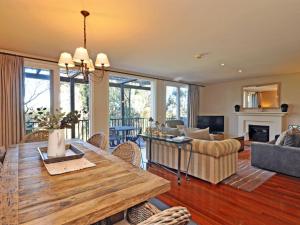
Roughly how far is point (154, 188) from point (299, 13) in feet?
8.37

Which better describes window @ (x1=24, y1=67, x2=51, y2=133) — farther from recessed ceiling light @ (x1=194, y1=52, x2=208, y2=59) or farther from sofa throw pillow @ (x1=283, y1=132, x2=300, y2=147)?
sofa throw pillow @ (x1=283, y1=132, x2=300, y2=147)

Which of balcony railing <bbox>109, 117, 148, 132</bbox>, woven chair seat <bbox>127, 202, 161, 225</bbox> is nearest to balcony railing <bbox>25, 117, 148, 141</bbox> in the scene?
balcony railing <bbox>109, 117, 148, 132</bbox>

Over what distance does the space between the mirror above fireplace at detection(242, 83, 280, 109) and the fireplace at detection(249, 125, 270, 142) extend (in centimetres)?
71

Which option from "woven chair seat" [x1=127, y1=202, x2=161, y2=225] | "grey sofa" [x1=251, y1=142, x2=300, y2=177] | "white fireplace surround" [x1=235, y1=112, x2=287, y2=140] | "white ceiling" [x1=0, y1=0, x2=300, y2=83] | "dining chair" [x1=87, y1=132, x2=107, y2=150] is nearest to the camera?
"woven chair seat" [x1=127, y1=202, x2=161, y2=225]

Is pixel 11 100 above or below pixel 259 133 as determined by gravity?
above

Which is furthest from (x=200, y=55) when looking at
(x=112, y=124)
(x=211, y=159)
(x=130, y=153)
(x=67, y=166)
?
(x=112, y=124)

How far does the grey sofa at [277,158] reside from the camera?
10.6ft

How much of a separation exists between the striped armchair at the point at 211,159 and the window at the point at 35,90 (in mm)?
2927

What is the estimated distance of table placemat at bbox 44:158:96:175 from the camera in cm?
139

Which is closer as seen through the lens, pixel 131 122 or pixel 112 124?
pixel 112 124

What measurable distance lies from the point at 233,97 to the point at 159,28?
17.9ft

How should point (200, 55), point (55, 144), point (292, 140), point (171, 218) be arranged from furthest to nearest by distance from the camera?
point (200, 55) → point (292, 140) → point (55, 144) → point (171, 218)

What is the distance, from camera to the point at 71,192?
1049 mm

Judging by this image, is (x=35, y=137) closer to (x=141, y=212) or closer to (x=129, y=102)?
(x=141, y=212)
